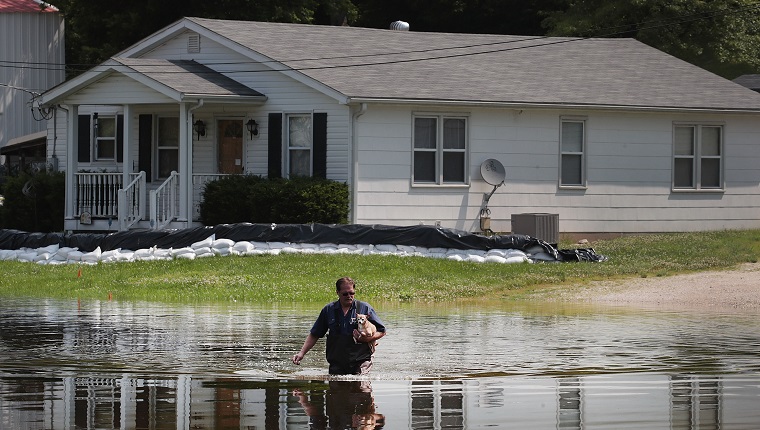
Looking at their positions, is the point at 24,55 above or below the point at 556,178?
above

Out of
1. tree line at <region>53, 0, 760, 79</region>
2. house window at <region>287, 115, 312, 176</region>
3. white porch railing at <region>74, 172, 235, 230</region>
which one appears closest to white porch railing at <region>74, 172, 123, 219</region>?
white porch railing at <region>74, 172, 235, 230</region>

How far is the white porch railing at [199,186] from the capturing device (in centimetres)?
3297

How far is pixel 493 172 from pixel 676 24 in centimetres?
2192

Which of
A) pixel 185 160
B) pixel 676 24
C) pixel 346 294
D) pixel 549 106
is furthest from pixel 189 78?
pixel 676 24

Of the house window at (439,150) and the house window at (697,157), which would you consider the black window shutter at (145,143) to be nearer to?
the house window at (439,150)

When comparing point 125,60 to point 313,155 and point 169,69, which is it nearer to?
point 169,69

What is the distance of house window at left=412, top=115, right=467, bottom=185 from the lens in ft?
108

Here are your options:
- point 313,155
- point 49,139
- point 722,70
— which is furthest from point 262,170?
point 722,70

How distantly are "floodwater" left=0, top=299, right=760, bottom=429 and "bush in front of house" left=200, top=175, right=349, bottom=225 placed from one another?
8718 mm

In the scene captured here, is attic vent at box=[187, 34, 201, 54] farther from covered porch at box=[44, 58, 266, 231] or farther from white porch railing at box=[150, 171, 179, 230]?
white porch railing at box=[150, 171, 179, 230]

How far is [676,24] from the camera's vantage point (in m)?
52.4

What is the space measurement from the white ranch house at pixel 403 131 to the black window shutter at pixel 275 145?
0.02 m

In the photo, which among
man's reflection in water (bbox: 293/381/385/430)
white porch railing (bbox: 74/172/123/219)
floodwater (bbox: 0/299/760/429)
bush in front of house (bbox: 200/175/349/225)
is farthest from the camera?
white porch railing (bbox: 74/172/123/219)

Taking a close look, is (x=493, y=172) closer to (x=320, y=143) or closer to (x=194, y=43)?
(x=320, y=143)
